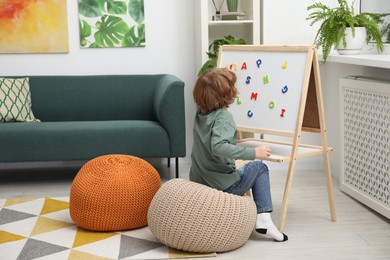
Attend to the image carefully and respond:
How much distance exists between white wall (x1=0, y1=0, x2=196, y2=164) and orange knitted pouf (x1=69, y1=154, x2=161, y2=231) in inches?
74.6

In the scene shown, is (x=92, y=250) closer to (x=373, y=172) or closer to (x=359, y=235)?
(x=359, y=235)

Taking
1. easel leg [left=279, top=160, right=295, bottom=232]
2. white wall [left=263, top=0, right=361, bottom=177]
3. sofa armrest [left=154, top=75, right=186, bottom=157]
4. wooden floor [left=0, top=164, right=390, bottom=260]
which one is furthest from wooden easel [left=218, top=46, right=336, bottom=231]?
white wall [left=263, top=0, right=361, bottom=177]

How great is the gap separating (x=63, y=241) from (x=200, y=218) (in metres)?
0.78

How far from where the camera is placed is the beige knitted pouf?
3.15m

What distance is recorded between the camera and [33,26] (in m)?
5.29

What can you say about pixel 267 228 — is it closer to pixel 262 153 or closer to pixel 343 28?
pixel 262 153

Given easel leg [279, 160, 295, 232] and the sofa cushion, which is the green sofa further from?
easel leg [279, 160, 295, 232]

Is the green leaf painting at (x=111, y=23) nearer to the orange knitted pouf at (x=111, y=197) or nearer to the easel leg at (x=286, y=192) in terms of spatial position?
the orange knitted pouf at (x=111, y=197)

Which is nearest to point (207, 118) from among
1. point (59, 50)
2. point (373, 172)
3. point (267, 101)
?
point (267, 101)

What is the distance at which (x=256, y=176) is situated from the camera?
3.42 meters

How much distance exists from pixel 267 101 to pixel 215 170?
57 centimetres

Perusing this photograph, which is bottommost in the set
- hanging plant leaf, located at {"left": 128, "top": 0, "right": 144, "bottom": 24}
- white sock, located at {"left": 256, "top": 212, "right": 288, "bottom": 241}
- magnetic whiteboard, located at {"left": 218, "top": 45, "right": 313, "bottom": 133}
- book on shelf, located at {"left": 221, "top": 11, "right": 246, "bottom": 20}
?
white sock, located at {"left": 256, "top": 212, "right": 288, "bottom": 241}

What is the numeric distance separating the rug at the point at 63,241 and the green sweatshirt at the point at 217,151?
38 centimetres

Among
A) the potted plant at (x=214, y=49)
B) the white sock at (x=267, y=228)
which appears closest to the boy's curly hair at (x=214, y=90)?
the white sock at (x=267, y=228)
